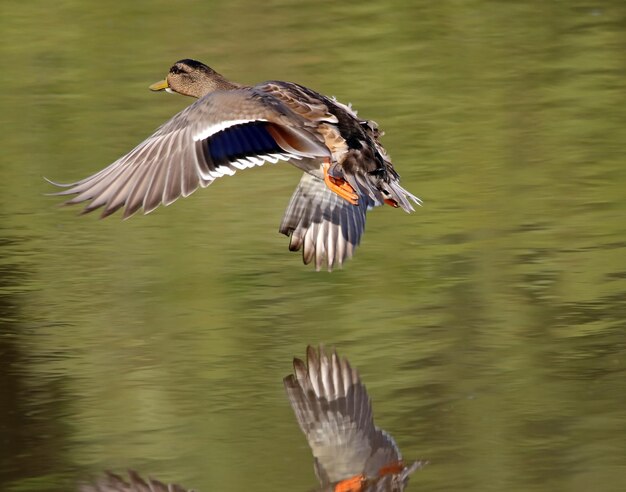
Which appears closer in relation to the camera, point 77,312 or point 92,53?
point 77,312

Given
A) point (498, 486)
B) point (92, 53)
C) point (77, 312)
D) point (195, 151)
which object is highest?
point (92, 53)

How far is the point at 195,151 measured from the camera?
8.12 m

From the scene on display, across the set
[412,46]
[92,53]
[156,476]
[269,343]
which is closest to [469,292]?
[269,343]

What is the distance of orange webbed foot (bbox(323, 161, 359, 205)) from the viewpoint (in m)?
8.49

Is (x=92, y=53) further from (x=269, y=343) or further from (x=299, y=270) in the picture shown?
(x=269, y=343)

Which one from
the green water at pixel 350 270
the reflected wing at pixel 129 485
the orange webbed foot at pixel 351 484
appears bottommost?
the orange webbed foot at pixel 351 484

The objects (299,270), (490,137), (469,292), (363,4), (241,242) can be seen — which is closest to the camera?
(469,292)

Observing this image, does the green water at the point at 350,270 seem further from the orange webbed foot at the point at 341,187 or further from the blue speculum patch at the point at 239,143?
the blue speculum patch at the point at 239,143

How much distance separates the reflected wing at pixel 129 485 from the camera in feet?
20.3

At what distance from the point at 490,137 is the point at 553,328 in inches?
162

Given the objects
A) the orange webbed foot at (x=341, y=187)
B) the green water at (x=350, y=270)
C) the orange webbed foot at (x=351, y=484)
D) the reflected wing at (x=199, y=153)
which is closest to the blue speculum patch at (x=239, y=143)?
the reflected wing at (x=199, y=153)

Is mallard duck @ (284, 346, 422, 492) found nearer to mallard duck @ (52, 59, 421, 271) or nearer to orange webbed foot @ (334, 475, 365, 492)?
orange webbed foot @ (334, 475, 365, 492)

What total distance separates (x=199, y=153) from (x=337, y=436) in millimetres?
2087

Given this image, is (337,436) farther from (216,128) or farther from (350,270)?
(350,270)
